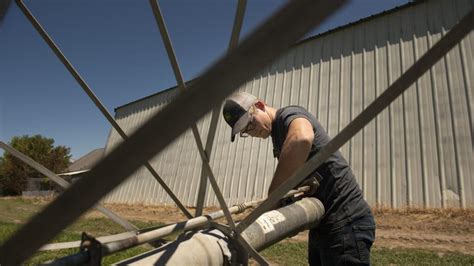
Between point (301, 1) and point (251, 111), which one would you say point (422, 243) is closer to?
point (251, 111)

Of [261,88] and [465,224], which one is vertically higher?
[261,88]

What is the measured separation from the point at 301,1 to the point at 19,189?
44.0 meters

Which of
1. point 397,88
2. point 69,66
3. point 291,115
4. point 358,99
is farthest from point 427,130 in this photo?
point 69,66

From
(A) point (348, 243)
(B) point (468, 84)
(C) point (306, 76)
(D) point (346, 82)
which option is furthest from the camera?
(C) point (306, 76)

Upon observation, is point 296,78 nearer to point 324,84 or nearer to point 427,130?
point 324,84

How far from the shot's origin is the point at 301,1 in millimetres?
627

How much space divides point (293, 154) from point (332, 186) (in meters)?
0.49

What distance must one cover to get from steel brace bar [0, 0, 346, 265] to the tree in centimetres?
3933

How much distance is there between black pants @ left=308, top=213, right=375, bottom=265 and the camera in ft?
7.60

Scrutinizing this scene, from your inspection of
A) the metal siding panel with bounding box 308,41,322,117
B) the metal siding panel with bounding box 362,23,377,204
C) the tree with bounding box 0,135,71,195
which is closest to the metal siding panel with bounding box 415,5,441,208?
the metal siding panel with bounding box 362,23,377,204

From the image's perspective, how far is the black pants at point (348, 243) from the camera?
2.32m

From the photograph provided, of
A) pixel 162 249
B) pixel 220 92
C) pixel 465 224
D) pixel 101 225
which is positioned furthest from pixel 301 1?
pixel 101 225

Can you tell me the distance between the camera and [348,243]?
2.33 m

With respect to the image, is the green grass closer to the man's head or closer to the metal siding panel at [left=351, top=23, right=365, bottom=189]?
the man's head
